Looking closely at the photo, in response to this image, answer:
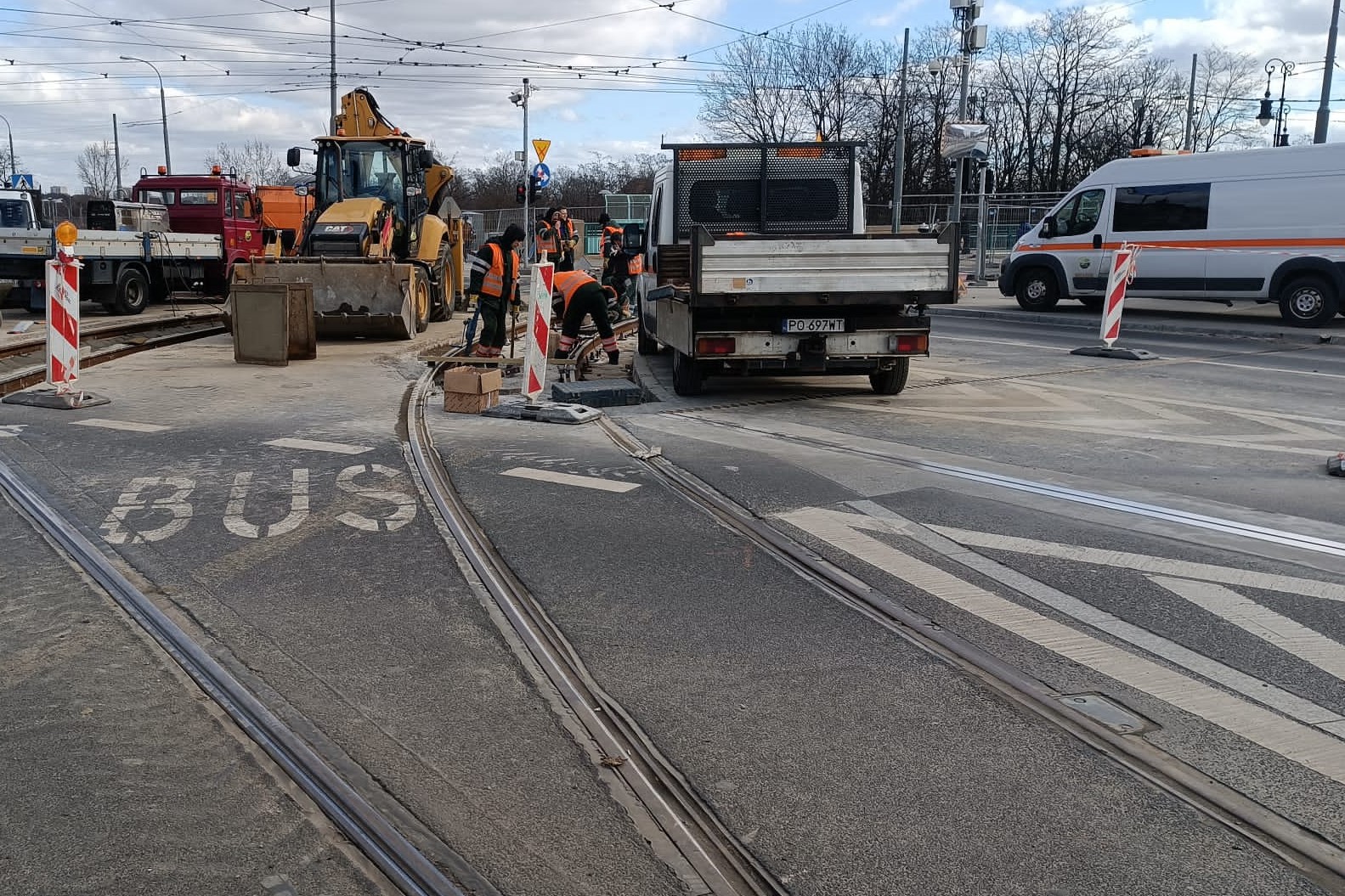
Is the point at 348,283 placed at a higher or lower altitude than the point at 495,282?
lower

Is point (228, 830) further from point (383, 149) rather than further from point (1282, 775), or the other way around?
point (383, 149)

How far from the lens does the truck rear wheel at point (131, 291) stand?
22.1 metres

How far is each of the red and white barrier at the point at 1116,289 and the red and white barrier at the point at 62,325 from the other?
11.6 meters

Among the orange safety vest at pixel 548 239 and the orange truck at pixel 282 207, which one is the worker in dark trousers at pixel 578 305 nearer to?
the orange safety vest at pixel 548 239

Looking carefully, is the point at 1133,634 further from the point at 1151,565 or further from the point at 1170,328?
the point at 1170,328

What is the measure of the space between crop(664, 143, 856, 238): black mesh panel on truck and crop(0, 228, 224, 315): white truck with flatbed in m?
11.8

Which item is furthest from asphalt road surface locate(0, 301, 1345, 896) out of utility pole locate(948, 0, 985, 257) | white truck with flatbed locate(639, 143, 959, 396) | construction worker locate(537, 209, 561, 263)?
utility pole locate(948, 0, 985, 257)

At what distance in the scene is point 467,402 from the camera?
10961 mm

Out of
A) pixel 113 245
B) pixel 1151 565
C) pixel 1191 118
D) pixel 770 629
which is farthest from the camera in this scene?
pixel 1191 118

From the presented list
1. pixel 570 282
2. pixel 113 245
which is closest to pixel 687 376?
pixel 570 282

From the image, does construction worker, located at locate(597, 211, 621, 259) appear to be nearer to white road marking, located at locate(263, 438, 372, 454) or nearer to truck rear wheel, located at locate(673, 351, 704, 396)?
truck rear wheel, located at locate(673, 351, 704, 396)

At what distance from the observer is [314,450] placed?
9078mm

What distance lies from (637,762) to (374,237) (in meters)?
15.2

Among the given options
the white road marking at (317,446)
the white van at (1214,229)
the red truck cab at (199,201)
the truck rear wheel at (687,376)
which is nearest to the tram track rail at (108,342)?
the white road marking at (317,446)
